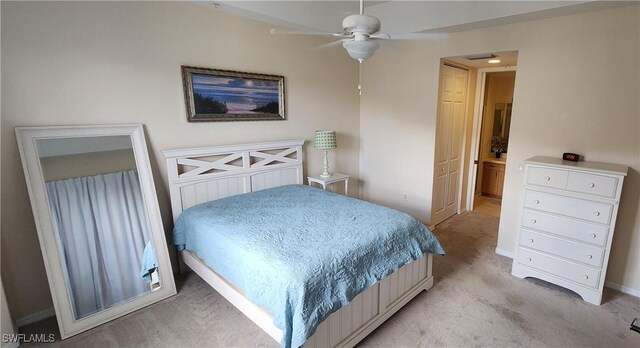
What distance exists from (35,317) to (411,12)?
4.56m

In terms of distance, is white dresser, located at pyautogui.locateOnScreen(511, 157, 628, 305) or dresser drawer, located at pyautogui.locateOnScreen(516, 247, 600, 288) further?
dresser drawer, located at pyautogui.locateOnScreen(516, 247, 600, 288)

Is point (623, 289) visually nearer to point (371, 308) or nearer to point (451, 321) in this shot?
point (451, 321)

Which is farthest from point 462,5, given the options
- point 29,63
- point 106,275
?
point 106,275

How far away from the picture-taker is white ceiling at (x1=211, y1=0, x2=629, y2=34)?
2727 mm

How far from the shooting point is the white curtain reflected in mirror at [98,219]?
230cm

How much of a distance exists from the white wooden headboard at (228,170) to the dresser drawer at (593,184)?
2.72 m

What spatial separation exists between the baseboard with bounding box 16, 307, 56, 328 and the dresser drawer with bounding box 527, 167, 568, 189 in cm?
420

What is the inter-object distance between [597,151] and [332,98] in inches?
113

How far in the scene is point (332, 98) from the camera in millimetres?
4238

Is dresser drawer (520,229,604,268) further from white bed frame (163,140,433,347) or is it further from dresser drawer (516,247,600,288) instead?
white bed frame (163,140,433,347)

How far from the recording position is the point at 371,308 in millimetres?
2207

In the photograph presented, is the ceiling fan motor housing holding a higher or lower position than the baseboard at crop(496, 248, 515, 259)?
higher

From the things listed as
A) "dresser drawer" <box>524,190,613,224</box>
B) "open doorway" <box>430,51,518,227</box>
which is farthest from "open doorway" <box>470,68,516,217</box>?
"dresser drawer" <box>524,190,613,224</box>

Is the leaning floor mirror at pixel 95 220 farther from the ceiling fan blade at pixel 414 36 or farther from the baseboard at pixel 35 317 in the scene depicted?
the ceiling fan blade at pixel 414 36
